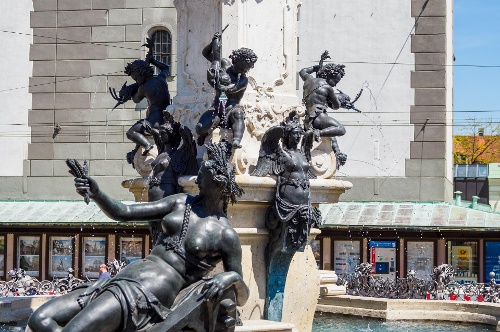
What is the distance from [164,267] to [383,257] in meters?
22.6

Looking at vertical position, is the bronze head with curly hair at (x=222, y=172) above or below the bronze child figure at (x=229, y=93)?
below

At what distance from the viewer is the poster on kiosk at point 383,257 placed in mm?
29391

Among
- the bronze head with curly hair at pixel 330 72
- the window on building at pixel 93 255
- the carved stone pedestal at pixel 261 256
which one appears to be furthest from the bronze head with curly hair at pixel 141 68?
the window on building at pixel 93 255

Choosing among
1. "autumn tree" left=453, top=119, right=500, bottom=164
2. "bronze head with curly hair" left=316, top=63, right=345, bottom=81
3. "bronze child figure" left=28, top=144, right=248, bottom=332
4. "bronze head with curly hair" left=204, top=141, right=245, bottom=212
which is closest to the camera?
"bronze child figure" left=28, top=144, right=248, bottom=332

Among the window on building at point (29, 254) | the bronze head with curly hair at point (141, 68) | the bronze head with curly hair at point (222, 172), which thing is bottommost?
the window on building at point (29, 254)

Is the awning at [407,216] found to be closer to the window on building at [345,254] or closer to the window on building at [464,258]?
the window on building at [345,254]

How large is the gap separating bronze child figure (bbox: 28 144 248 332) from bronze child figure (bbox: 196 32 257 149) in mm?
2037

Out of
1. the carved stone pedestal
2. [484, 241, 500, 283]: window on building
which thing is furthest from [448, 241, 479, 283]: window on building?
the carved stone pedestal

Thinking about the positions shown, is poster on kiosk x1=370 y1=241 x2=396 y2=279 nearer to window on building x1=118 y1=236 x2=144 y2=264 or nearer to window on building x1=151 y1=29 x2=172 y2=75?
window on building x1=118 y1=236 x2=144 y2=264

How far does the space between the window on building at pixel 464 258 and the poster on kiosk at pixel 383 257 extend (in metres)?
1.58

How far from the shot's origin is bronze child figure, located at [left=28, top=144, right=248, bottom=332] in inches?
276

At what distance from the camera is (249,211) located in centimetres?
1002

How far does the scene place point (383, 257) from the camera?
2955 cm

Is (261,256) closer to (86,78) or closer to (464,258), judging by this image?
(464,258)
